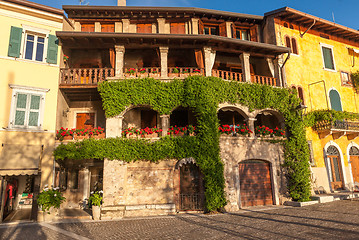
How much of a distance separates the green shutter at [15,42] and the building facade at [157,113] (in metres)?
2.03

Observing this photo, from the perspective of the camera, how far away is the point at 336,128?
16703mm

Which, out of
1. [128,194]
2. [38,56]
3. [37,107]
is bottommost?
[128,194]

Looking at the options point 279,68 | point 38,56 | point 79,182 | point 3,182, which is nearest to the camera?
point 3,182

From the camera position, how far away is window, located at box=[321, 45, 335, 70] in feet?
63.2

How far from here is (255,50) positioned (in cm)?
1581

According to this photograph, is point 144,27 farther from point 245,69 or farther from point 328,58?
point 328,58

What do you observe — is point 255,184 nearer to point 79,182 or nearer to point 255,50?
point 255,50

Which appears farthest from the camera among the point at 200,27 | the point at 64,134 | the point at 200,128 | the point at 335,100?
the point at 335,100

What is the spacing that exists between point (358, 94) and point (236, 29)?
12109 mm

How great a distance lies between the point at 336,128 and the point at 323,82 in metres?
4.02

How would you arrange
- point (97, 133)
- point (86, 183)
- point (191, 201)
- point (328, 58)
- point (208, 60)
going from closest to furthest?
point (191, 201), point (97, 133), point (208, 60), point (86, 183), point (328, 58)

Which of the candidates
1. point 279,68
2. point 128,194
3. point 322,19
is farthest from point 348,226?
point 322,19

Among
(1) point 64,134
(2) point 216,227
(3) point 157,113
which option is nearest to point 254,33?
(3) point 157,113

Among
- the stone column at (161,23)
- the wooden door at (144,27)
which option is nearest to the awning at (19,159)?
the wooden door at (144,27)
